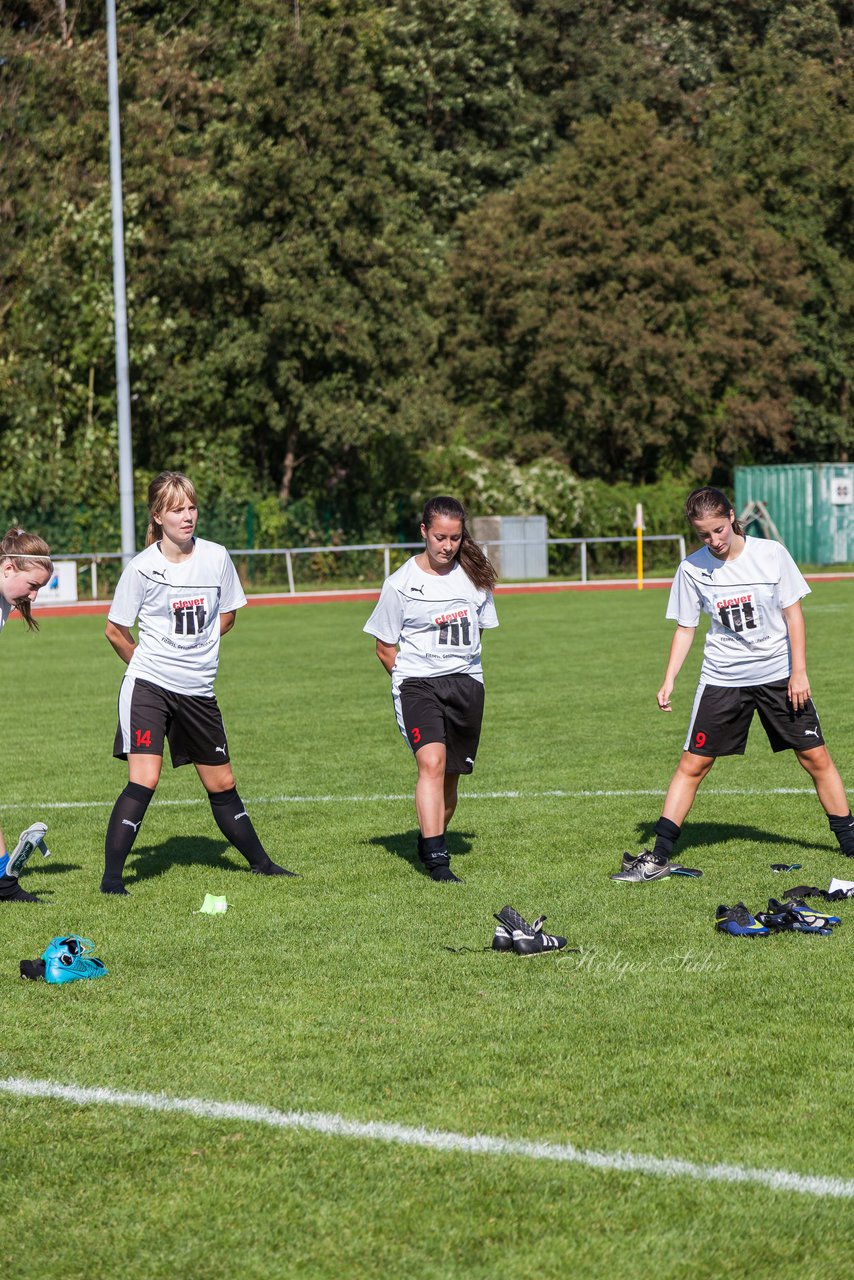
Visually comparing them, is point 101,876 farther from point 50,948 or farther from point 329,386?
point 329,386

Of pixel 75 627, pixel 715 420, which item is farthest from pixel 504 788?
pixel 715 420

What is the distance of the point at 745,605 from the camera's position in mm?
7621

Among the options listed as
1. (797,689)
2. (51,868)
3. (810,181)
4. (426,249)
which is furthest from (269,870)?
(810,181)

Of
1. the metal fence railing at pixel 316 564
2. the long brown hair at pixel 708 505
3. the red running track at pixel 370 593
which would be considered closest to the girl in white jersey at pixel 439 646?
the long brown hair at pixel 708 505

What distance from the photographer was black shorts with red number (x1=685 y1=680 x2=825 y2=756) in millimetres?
7703

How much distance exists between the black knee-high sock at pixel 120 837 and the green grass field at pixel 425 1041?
5.5 inches

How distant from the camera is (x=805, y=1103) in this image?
14.5 feet

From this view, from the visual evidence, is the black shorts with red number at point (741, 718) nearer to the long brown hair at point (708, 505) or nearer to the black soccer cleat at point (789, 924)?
the long brown hair at point (708, 505)

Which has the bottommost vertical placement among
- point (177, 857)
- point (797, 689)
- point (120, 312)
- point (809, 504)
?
point (177, 857)

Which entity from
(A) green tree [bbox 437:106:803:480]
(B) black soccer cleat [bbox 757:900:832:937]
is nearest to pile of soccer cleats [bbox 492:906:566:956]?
(B) black soccer cleat [bbox 757:900:832:937]

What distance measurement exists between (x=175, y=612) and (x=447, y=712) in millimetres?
1413

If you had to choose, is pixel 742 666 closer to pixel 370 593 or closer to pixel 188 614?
pixel 188 614

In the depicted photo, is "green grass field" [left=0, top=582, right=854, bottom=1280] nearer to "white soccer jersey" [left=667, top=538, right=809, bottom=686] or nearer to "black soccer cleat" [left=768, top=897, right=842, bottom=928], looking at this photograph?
"black soccer cleat" [left=768, top=897, right=842, bottom=928]

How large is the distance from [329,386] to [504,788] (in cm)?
2991
